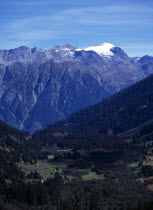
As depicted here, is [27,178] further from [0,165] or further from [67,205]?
[67,205]

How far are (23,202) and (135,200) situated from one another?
34.3 meters

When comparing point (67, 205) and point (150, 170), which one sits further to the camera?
point (150, 170)

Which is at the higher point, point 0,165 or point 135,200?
point 0,165

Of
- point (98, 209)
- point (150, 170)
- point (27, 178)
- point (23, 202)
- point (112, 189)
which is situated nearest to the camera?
point (98, 209)

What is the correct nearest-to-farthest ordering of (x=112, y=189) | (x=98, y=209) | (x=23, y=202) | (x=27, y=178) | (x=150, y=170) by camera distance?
1. (x=98, y=209)
2. (x=23, y=202)
3. (x=112, y=189)
4. (x=27, y=178)
5. (x=150, y=170)

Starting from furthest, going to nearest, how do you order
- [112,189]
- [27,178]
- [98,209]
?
1. [27,178]
2. [112,189]
3. [98,209]

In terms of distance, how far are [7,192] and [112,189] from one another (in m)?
34.6

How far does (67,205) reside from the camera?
133 m

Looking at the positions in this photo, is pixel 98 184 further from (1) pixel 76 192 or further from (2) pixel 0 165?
(2) pixel 0 165

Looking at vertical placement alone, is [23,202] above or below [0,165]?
below

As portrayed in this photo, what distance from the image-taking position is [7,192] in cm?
14450

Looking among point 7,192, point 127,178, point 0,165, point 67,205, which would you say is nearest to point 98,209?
point 67,205

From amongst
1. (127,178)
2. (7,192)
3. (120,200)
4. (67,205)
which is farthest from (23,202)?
(127,178)

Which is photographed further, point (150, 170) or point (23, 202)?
point (150, 170)
